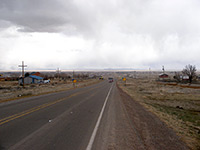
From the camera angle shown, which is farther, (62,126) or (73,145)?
(62,126)

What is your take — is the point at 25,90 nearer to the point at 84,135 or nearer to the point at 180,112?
the point at 180,112

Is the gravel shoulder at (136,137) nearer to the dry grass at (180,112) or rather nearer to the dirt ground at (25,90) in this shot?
the dry grass at (180,112)

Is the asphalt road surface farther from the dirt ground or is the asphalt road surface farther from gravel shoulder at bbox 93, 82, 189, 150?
the dirt ground

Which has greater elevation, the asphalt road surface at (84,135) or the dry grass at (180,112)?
the asphalt road surface at (84,135)

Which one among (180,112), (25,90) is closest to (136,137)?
(180,112)

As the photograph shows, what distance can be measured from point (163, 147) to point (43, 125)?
226 inches

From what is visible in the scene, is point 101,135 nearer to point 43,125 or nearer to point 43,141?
point 43,141

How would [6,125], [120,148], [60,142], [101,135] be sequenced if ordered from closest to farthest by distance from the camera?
1. [120,148]
2. [60,142]
3. [101,135]
4. [6,125]

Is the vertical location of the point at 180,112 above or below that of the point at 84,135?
below

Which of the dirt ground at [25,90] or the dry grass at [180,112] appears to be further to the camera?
the dirt ground at [25,90]

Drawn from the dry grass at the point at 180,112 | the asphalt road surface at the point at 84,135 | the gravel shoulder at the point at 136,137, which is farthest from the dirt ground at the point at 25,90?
the dry grass at the point at 180,112

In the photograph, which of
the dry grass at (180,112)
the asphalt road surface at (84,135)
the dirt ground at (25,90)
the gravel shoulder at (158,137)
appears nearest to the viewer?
the asphalt road surface at (84,135)

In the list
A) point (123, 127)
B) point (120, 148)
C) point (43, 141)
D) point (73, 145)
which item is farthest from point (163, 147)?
point (43, 141)

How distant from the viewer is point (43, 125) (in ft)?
25.4
